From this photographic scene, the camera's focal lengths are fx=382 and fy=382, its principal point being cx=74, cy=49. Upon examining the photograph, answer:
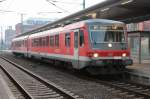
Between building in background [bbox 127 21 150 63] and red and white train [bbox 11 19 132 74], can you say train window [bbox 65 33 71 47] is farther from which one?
building in background [bbox 127 21 150 63]

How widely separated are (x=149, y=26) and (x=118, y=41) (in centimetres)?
4655

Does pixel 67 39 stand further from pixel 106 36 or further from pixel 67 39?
pixel 106 36

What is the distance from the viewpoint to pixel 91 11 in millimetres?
23062

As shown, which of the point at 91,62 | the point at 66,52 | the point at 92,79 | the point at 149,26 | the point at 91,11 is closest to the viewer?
the point at 91,62

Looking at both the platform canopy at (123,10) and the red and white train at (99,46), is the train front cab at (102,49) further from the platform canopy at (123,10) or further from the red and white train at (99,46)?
the platform canopy at (123,10)

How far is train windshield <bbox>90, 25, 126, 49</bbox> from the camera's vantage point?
56.2ft

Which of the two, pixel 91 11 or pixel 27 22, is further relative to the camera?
pixel 27 22

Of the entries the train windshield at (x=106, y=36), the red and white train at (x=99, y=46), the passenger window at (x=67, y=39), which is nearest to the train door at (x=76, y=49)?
the red and white train at (x=99, y=46)

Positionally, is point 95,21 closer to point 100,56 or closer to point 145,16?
point 100,56

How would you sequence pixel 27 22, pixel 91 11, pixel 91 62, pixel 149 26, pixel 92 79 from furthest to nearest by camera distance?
pixel 27 22 → pixel 149 26 → pixel 91 11 → pixel 92 79 → pixel 91 62

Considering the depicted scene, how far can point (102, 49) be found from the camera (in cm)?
1700

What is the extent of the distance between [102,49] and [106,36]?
758 millimetres

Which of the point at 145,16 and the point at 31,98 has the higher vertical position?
the point at 145,16

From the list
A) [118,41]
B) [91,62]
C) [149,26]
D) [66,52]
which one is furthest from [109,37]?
[149,26]
